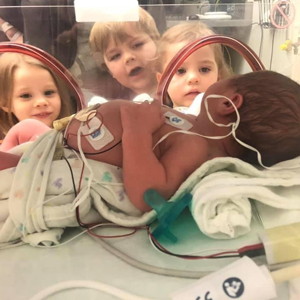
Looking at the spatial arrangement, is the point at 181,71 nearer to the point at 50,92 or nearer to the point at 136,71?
the point at 136,71

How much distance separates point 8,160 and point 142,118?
0.31 meters

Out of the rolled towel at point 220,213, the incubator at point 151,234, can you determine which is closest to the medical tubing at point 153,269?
the incubator at point 151,234

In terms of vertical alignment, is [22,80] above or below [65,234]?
above

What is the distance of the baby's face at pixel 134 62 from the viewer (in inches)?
55.1

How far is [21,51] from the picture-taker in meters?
1.23

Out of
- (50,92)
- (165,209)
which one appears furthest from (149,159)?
(50,92)

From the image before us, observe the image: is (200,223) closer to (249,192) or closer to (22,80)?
(249,192)

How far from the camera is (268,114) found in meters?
0.87

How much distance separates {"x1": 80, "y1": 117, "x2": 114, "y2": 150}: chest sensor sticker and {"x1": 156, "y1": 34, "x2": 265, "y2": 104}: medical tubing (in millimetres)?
511

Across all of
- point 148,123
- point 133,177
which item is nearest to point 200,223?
point 133,177

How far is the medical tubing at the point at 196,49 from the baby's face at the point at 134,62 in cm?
7

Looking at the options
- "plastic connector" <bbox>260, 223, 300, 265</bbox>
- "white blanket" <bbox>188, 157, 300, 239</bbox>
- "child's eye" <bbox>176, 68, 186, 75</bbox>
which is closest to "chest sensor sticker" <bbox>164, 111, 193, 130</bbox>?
"white blanket" <bbox>188, 157, 300, 239</bbox>

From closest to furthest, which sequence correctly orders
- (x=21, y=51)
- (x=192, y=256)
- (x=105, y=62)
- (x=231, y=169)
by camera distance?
1. (x=192, y=256)
2. (x=231, y=169)
3. (x=21, y=51)
4. (x=105, y=62)

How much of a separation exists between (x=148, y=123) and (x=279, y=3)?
89 centimetres
